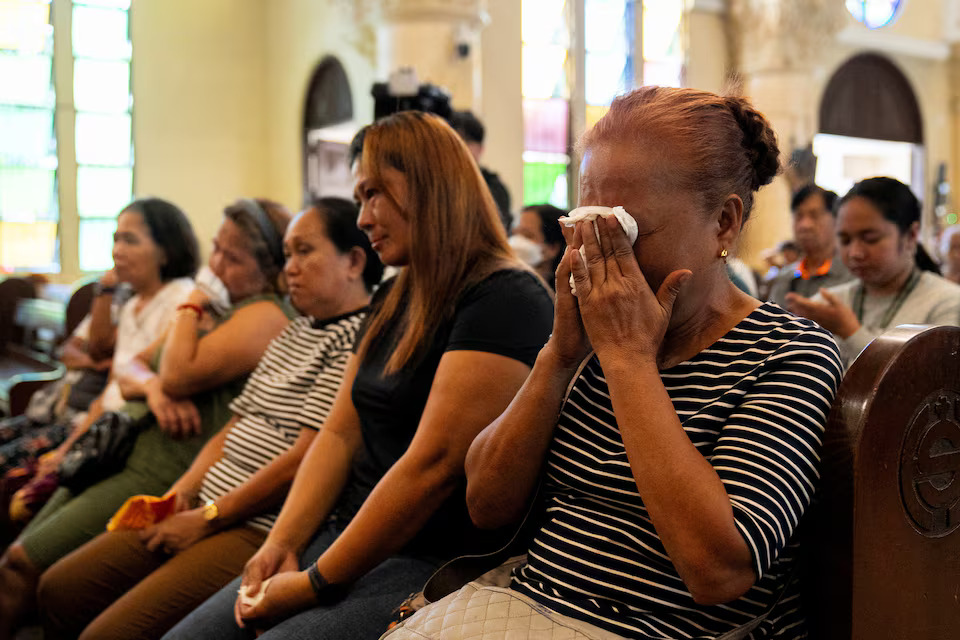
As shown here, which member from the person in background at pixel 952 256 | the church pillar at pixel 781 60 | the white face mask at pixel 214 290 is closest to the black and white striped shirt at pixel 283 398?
the white face mask at pixel 214 290

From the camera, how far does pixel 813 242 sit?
370cm

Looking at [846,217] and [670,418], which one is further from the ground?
[846,217]

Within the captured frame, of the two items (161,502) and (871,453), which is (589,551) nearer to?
(871,453)

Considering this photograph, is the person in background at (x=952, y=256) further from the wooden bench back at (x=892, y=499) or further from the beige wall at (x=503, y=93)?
the beige wall at (x=503, y=93)

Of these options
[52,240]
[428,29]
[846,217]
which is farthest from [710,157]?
[52,240]

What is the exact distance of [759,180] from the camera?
1.29 m

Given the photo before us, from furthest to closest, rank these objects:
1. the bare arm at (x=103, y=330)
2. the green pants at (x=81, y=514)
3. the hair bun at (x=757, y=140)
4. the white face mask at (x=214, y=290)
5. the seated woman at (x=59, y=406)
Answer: the bare arm at (x=103, y=330)
the seated woman at (x=59, y=406)
the white face mask at (x=214, y=290)
the green pants at (x=81, y=514)
the hair bun at (x=757, y=140)

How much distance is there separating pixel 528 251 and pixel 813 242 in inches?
46.7

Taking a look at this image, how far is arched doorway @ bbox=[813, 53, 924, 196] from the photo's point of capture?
37.8 ft

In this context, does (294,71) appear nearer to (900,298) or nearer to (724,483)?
(900,298)

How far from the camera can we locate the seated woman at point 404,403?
63.0 inches

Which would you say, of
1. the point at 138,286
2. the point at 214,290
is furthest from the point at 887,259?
the point at 138,286

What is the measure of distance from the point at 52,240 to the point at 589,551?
932 centimetres

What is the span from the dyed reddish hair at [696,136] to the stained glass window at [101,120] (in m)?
Result: 9.06
